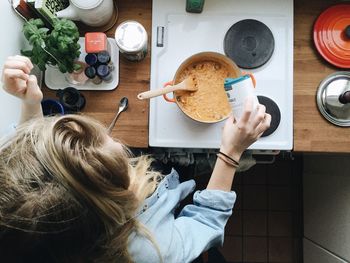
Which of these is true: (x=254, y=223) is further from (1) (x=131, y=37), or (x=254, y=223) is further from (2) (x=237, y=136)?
(1) (x=131, y=37)

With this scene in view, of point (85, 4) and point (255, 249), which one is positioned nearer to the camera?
point (85, 4)

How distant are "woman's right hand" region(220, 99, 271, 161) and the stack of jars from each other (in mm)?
336

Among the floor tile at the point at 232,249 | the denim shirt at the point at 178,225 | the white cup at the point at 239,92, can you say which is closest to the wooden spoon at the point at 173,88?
the white cup at the point at 239,92

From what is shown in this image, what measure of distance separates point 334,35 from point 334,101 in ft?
0.59

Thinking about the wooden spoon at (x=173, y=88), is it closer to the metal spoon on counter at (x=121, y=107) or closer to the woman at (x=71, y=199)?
the metal spoon on counter at (x=121, y=107)

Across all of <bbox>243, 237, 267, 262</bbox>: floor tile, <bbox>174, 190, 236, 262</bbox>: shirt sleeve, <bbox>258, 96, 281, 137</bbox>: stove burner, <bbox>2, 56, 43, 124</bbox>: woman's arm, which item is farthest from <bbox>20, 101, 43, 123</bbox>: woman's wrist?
<bbox>243, 237, 267, 262</bbox>: floor tile

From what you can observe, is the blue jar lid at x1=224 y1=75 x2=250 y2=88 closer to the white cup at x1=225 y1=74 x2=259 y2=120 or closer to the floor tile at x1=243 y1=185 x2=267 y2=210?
the white cup at x1=225 y1=74 x2=259 y2=120

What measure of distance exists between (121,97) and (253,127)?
0.36 meters

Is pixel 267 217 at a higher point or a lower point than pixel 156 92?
lower

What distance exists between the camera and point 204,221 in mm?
867

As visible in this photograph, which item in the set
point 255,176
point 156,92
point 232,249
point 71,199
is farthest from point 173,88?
point 232,249

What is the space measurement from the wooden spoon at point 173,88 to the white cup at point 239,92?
0.10 m

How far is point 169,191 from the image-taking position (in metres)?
0.95

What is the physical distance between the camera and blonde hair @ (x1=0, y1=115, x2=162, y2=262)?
601 millimetres
